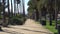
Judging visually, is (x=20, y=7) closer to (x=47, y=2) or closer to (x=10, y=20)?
(x=10, y=20)

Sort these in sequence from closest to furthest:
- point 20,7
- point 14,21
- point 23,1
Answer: point 14,21 → point 23,1 → point 20,7

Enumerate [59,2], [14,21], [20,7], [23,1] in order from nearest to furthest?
1. [59,2]
2. [14,21]
3. [23,1]
4. [20,7]

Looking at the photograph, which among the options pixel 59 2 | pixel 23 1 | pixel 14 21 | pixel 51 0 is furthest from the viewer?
Result: pixel 23 1

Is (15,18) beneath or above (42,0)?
beneath

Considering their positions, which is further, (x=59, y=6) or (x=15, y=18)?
(x=15, y=18)

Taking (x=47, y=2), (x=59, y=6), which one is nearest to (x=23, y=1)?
(x=47, y=2)

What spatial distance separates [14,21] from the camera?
113ft

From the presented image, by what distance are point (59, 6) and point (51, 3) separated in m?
3.65

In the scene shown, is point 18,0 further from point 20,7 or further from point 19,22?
point 19,22

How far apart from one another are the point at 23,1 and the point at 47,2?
32350 mm

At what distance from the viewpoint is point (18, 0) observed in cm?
5966

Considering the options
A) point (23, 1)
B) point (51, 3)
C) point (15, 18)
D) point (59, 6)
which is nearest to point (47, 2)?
point (51, 3)

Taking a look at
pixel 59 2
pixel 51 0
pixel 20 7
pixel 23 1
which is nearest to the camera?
pixel 59 2

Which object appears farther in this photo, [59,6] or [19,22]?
[19,22]
